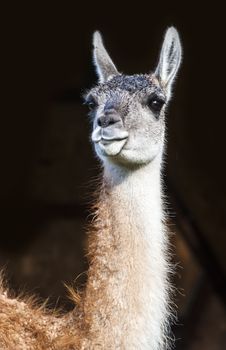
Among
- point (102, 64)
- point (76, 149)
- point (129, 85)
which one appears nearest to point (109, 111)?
point (129, 85)

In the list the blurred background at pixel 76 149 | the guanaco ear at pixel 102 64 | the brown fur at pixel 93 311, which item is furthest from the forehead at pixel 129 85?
the blurred background at pixel 76 149

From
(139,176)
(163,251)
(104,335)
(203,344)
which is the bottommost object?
(203,344)

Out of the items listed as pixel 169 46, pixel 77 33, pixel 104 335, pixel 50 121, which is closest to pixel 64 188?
pixel 50 121

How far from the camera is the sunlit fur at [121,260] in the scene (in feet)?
18.3

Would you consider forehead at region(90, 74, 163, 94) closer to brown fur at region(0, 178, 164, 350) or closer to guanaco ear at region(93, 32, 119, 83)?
guanaco ear at region(93, 32, 119, 83)

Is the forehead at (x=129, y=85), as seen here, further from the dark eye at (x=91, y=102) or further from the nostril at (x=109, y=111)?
the nostril at (x=109, y=111)

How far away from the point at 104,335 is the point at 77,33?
5.71 metres

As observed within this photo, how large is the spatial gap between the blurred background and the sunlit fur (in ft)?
13.1

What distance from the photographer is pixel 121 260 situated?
18.6 feet

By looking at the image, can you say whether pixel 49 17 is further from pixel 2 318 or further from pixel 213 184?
pixel 2 318

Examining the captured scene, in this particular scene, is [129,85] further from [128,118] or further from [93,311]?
[93,311]

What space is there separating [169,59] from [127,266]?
154 centimetres

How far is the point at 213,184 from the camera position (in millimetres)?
9953

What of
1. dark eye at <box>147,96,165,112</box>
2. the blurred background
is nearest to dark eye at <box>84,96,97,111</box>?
dark eye at <box>147,96,165,112</box>
